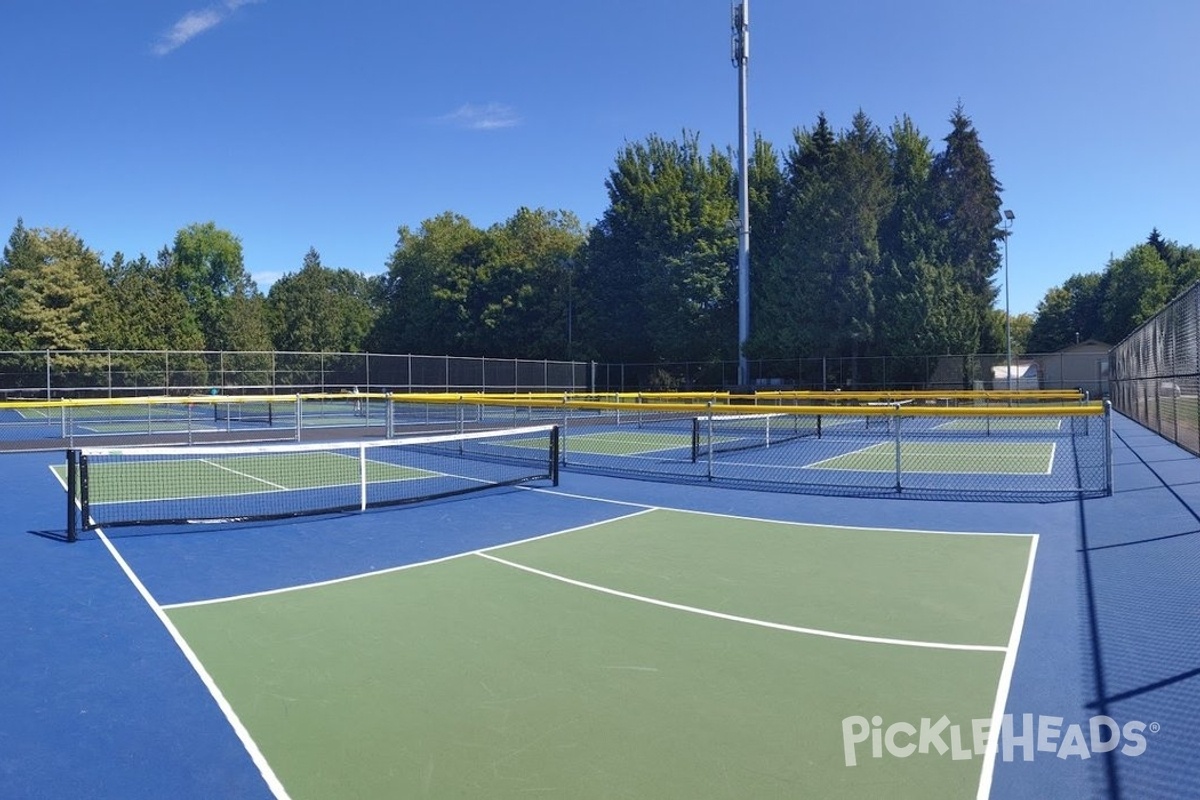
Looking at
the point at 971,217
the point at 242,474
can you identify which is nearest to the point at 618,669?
the point at 242,474

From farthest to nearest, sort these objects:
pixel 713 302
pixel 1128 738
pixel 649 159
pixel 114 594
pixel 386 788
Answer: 1. pixel 649 159
2. pixel 713 302
3. pixel 114 594
4. pixel 1128 738
5. pixel 386 788

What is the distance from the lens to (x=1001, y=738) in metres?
4.07

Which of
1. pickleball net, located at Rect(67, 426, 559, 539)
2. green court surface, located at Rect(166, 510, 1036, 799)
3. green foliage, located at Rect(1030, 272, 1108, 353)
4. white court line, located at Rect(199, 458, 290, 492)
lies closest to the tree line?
green foliage, located at Rect(1030, 272, 1108, 353)

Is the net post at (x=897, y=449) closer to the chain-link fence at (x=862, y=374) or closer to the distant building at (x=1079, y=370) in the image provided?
the chain-link fence at (x=862, y=374)

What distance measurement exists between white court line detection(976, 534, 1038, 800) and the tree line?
37425 mm

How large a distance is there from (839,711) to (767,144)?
5400 cm

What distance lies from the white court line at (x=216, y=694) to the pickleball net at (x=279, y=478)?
8.63 feet

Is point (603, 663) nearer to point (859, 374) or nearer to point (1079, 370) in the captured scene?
point (859, 374)

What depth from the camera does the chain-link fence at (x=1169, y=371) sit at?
12938 mm

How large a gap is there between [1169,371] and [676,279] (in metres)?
36.3

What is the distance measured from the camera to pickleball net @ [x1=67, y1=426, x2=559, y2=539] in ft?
33.4

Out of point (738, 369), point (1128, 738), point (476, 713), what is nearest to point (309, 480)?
point (476, 713)

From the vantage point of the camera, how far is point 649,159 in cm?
5747

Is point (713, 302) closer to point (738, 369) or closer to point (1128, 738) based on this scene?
point (738, 369)
